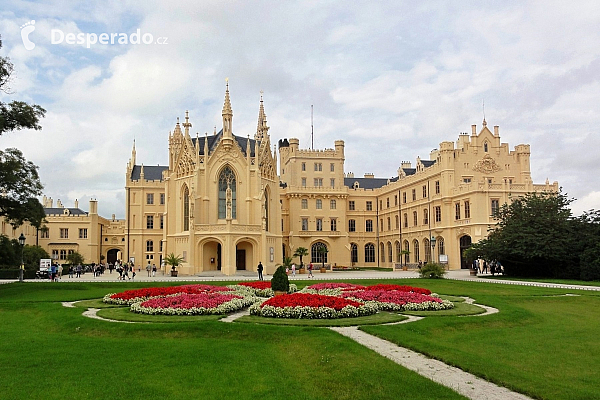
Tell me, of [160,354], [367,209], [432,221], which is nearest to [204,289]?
[160,354]

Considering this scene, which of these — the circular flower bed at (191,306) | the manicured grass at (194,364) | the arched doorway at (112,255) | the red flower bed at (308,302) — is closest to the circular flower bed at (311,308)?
the red flower bed at (308,302)

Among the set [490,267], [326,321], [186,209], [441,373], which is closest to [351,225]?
[186,209]

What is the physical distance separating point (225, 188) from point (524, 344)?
1804 inches

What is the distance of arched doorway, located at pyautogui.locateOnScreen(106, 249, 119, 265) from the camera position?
8250 cm

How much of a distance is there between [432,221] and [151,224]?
38.0 metres

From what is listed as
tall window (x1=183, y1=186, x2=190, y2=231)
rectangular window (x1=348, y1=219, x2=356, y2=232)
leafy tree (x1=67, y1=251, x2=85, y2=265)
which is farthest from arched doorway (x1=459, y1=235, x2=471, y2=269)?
leafy tree (x1=67, y1=251, x2=85, y2=265)

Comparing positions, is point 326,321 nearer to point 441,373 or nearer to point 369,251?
point 441,373

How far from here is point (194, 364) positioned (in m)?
12.0

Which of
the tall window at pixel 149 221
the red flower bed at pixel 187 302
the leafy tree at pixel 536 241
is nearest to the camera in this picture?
the red flower bed at pixel 187 302

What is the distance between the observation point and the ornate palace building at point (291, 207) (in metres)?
55.4

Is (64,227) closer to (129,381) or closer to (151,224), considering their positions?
(151,224)

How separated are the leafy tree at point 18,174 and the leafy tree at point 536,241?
112 ft

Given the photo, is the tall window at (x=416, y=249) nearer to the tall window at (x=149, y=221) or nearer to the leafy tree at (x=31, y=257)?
the tall window at (x=149, y=221)

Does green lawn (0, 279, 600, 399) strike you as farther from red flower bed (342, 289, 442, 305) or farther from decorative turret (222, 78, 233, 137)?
decorative turret (222, 78, 233, 137)
